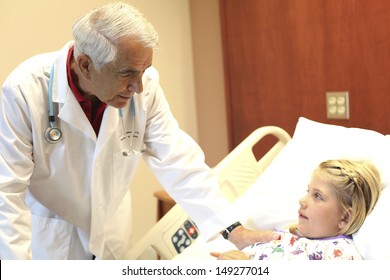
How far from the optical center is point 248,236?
1807mm

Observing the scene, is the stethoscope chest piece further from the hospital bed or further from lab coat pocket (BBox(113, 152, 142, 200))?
the hospital bed

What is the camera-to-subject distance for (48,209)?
6.35 ft

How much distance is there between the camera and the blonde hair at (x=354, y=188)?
5.50 feet

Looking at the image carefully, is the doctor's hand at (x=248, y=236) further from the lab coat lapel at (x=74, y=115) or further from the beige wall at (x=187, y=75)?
the beige wall at (x=187, y=75)

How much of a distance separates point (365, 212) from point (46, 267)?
993mm

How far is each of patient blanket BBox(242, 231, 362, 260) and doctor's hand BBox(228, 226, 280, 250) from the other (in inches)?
1.5

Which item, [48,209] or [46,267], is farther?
[48,209]

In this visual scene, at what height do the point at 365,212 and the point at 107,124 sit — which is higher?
the point at 107,124

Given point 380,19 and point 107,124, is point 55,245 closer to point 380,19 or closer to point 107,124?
point 107,124

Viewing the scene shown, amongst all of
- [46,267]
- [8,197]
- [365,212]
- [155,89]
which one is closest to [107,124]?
[155,89]

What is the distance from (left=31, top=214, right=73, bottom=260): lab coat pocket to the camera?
1.93m

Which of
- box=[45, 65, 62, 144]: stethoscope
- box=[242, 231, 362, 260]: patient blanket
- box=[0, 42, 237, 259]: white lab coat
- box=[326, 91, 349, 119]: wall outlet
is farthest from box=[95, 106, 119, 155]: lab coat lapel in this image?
box=[326, 91, 349, 119]: wall outlet

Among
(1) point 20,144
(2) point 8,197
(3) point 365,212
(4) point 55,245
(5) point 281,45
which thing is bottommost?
(4) point 55,245

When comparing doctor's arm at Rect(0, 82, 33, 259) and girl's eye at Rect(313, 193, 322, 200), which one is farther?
girl's eye at Rect(313, 193, 322, 200)
